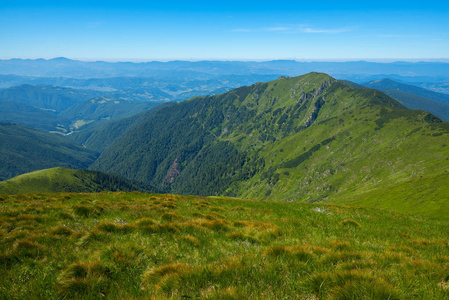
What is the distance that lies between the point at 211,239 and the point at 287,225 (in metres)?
5.29

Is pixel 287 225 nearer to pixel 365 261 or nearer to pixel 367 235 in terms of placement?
pixel 367 235

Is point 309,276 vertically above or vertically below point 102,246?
above

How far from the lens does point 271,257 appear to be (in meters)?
6.80

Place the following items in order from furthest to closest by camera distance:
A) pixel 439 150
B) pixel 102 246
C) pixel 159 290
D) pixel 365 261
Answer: pixel 439 150
pixel 102 246
pixel 365 261
pixel 159 290

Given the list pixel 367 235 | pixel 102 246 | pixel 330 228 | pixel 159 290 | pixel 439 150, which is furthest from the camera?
pixel 439 150

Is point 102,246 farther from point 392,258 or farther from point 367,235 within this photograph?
point 367,235

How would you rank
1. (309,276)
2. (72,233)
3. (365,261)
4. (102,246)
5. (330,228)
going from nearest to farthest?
(309,276) < (365,261) < (102,246) < (72,233) < (330,228)

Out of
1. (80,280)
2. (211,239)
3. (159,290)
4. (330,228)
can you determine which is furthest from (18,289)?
(330,228)

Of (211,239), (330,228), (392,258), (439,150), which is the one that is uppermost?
(392,258)

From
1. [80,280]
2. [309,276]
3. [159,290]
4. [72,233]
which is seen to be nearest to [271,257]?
[309,276]

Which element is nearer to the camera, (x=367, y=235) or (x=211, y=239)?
(x=211, y=239)

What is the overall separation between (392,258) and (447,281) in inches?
Answer: 61.5

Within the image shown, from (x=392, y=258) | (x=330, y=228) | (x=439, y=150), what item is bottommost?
(x=439, y=150)

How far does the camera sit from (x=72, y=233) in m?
9.24
